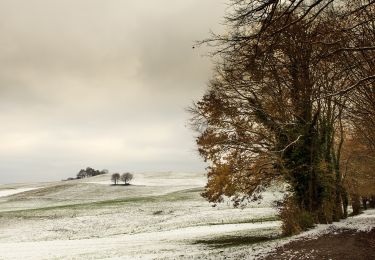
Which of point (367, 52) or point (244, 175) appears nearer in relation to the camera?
point (367, 52)

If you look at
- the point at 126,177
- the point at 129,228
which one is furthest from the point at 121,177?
the point at 129,228

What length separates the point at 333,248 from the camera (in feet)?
55.1

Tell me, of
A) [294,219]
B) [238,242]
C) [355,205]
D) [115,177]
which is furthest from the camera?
[115,177]

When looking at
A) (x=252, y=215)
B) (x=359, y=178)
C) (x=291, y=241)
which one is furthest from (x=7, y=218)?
(x=291, y=241)

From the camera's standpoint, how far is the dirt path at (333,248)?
51.4 feet

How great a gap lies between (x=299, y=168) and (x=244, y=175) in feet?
10.6

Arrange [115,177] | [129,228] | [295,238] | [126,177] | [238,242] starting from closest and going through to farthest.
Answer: [295,238] < [238,242] < [129,228] < [115,177] < [126,177]

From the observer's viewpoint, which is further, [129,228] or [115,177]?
[115,177]

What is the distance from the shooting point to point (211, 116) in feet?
94.1

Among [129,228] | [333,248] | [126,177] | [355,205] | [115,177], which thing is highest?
[115,177]

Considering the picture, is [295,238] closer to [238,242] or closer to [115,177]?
[238,242]

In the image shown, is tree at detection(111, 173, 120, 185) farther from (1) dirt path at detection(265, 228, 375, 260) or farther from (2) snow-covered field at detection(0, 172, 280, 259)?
(1) dirt path at detection(265, 228, 375, 260)

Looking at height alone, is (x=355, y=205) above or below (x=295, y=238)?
above

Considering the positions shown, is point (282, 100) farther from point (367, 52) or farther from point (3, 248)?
point (3, 248)
